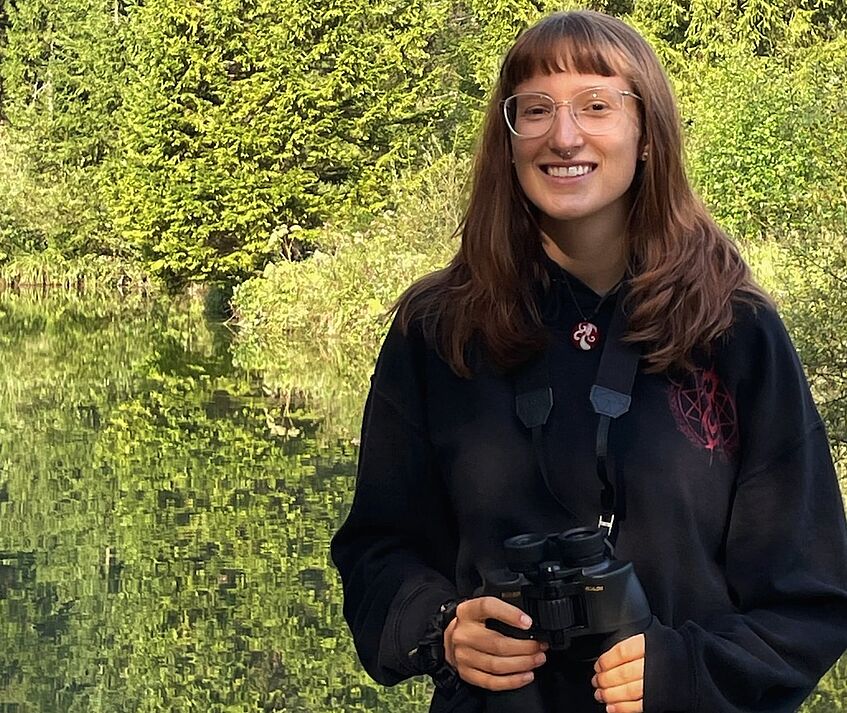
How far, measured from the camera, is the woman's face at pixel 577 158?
1.88 metres

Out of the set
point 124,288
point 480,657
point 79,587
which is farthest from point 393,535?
point 124,288

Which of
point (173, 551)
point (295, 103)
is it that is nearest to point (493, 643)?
point (173, 551)

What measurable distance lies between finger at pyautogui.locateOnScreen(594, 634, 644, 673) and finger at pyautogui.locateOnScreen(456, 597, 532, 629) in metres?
0.10

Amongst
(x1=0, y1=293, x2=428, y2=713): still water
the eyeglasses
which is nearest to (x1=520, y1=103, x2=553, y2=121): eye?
the eyeglasses

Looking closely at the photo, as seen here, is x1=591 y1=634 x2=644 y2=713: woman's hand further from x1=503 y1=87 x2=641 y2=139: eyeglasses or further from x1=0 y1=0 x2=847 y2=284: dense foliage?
x1=0 y1=0 x2=847 y2=284: dense foliage

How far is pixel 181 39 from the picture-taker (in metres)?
29.6

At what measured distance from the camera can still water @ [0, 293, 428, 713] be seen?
731 cm

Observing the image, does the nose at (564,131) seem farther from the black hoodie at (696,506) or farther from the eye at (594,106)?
the black hoodie at (696,506)

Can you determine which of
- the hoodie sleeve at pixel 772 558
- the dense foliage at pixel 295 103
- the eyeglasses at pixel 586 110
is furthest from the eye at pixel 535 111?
the dense foliage at pixel 295 103

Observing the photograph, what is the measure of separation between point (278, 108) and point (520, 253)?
27.6 meters

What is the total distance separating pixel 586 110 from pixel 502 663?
0.66m

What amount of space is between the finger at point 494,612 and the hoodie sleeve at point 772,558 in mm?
175

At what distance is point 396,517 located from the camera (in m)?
1.96

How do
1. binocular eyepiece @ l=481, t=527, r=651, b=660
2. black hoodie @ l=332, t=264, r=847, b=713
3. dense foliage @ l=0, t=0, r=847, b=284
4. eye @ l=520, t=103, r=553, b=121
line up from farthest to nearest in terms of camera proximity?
dense foliage @ l=0, t=0, r=847, b=284 → eye @ l=520, t=103, r=553, b=121 → black hoodie @ l=332, t=264, r=847, b=713 → binocular eyepiece @ l=481, t=527, r=651, b=660
